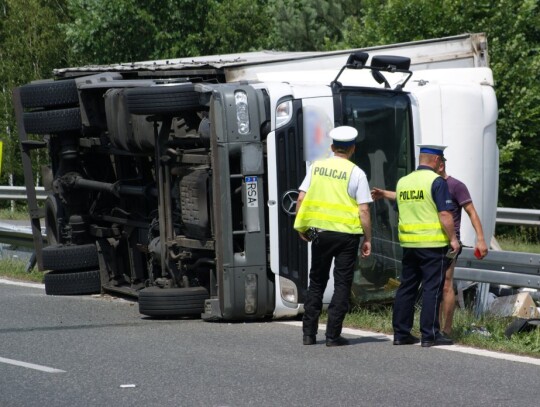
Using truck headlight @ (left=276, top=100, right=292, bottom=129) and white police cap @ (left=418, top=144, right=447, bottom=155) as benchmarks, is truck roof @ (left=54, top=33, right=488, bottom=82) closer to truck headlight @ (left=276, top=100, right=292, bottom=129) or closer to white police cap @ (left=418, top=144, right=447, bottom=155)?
truck headlight @ (left=276, top=100, right=292, bottom=129)

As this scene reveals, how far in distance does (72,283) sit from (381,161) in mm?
3966

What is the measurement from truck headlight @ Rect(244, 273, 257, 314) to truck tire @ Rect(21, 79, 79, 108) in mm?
3416

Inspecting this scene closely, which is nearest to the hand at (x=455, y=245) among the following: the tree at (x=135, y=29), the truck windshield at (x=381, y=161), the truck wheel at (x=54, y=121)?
the truck windshield at (x=381, y=161)

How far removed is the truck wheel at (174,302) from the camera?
10.6m

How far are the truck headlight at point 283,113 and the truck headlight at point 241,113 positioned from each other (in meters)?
0.26

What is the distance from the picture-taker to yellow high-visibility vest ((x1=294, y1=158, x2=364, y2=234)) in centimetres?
890

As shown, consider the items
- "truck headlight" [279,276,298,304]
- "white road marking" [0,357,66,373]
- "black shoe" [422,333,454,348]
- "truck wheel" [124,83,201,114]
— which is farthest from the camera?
"truck wheel" [124,83,201,114]

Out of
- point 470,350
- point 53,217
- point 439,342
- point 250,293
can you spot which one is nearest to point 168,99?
point 250,293

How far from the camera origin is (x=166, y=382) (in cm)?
749

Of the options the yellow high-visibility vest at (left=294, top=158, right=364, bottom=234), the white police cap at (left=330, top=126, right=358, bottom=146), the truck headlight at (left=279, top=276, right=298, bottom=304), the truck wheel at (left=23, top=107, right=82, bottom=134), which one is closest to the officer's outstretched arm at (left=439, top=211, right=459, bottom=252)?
the yellow high-visibility vest at (left=294, top=158, right=364, bottom=234)

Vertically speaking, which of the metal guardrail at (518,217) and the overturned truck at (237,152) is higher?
the overturned truck at (237,152)

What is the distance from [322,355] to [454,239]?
130 centimetres

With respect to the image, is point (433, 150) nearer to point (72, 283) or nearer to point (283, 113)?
point (283, 113)

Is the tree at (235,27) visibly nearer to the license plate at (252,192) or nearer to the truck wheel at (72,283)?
the truck wheel at (72,283)
